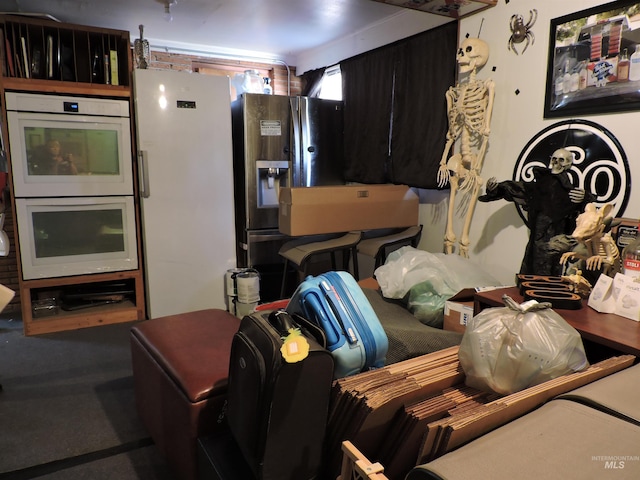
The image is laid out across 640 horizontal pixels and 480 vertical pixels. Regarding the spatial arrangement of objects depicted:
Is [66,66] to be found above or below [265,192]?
above

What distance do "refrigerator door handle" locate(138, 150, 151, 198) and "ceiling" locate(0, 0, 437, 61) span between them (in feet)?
3.50

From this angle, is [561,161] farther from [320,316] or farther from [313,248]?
[313,248]

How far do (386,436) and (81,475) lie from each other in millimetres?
1337

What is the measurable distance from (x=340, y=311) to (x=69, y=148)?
2790 mm

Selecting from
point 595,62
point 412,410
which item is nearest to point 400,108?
point 595,62

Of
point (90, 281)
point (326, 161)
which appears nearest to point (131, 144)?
point (90, 281)

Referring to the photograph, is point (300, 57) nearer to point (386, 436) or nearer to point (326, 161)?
point (326, 161)

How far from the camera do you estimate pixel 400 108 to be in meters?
3.40

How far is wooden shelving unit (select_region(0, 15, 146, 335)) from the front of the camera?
3.02 meters

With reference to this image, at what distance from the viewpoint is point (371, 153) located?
12.3ft

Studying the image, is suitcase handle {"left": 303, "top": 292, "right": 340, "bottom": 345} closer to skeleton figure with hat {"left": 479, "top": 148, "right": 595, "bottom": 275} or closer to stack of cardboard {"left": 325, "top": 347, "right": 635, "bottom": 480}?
stack of cardboard {"left": 325, "top": 347, "right": 635, "bottom": 480}

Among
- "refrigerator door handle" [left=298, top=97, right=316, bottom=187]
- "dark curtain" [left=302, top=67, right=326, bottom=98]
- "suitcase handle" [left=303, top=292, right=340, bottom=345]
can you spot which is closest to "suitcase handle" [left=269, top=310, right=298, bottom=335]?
"suitcase handle" [left=303, top=292, right=340, bottom=345]

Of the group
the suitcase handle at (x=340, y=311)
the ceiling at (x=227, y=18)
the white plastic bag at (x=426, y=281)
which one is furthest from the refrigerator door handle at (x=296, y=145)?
the suitcase handle at (x=340, y=311)

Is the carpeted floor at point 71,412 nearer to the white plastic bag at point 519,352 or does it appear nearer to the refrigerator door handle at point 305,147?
the white plastic bag at point 519,352
